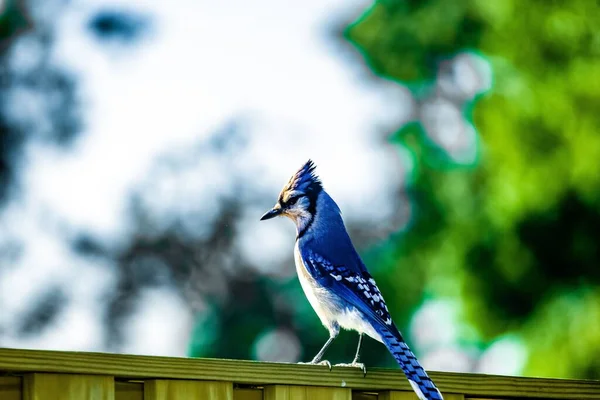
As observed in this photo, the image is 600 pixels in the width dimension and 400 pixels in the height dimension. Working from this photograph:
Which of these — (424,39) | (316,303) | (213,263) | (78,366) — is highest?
(424,39)

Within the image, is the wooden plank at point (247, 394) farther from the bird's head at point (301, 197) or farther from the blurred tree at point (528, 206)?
the blurred tree at point (528, 206)

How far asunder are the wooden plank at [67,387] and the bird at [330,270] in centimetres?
98

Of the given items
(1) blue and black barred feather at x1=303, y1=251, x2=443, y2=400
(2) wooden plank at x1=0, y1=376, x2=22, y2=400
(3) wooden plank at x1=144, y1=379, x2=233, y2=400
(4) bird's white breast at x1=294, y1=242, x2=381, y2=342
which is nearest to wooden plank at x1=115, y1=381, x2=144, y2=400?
(3) wooden plank at x1=144, y1=379, x2=233, y2=400

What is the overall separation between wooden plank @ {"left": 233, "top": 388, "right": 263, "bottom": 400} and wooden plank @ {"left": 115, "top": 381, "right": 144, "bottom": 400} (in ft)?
0.71

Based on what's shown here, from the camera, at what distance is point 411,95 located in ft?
27.0

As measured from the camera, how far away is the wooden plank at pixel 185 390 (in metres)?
2.20

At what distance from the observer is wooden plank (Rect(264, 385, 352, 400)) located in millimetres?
2355

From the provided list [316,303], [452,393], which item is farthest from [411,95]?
[452,393]

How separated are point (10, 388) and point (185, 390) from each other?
37 centimetres

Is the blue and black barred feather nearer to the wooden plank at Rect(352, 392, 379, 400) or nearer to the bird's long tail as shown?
the bird's long tail

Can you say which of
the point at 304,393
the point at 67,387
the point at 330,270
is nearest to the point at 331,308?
the point at 330,270

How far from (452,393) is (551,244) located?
16.4ft

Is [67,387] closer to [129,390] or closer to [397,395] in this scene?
[129,390]

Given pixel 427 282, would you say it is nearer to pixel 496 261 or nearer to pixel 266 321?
pixel 496 261
